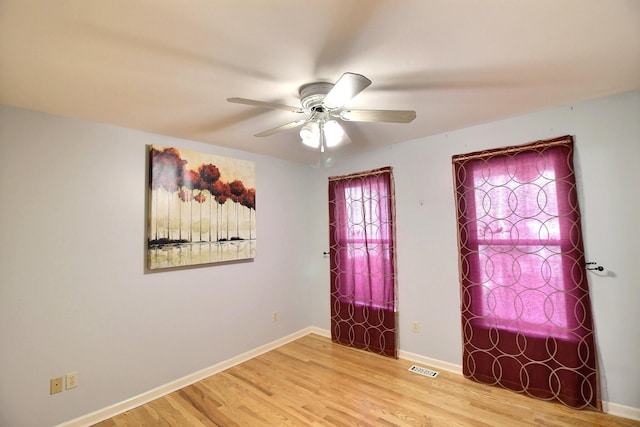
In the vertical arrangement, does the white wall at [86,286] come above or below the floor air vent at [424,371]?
above

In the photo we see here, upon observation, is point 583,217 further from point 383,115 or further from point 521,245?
point 383,115

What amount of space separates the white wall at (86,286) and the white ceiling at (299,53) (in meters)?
0.33

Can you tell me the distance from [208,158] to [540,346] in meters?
3.42

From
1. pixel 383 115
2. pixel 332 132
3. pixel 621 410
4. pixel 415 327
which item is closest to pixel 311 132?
pixel 332 132

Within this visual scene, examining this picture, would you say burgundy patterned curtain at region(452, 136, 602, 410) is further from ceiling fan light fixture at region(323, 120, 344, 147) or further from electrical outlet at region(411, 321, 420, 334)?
ceiling fan light fixture at region(323, 120, 344, 147)

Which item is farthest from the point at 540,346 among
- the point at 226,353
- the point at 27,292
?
the point at 27,292

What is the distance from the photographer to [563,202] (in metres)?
2.20

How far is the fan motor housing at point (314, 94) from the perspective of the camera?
175 centimetres

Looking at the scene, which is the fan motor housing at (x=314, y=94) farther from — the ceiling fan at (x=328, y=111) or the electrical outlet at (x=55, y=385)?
the electrical outlet at (x=55, y=385)

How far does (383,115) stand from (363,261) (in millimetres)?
2027

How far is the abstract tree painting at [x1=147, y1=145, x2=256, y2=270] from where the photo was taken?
253 centimetres

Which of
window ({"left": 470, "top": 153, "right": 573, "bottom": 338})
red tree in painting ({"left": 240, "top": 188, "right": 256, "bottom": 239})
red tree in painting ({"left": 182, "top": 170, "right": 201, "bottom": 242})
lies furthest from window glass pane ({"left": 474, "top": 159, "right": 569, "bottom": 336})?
red tree in painting ({"left": 182, "top": 170, "right": 201, "bottom": 242})

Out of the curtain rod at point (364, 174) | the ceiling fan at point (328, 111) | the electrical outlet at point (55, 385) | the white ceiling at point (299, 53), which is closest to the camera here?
the white ceiling at point (299, 53)

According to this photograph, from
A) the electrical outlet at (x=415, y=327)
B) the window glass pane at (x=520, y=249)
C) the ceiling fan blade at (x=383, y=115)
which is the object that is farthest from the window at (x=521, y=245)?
Answer: the ceiling fan blade at (x=383, y=115)
